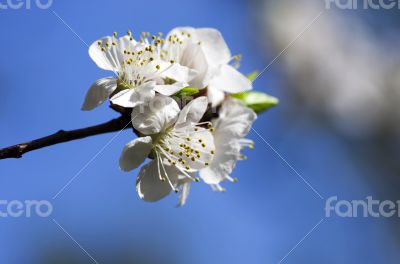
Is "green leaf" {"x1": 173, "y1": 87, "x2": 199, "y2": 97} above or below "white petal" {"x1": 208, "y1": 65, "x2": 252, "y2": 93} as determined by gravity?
below

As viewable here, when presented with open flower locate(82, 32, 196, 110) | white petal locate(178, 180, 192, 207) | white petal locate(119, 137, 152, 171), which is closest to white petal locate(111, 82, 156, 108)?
open flower locate(82, 32, 196, 110)

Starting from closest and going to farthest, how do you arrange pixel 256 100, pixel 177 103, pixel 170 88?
pixel 170 88
pixel 177 103
pixel 256 100

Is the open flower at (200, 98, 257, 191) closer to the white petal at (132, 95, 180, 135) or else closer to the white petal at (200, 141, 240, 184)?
the white petal at (200, 141, 240, 184)

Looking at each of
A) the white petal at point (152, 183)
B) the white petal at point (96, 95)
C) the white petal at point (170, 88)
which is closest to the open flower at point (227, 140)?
the white petal at point (152, 183)

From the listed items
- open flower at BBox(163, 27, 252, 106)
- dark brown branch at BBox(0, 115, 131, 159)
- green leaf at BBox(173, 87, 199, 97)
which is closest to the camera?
dark brown branch at BBox(0, 115, 131, 159)

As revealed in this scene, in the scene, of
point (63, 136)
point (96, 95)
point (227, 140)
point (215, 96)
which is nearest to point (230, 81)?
point (215, 96)

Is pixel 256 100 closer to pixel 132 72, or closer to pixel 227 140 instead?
pixel 227 140
